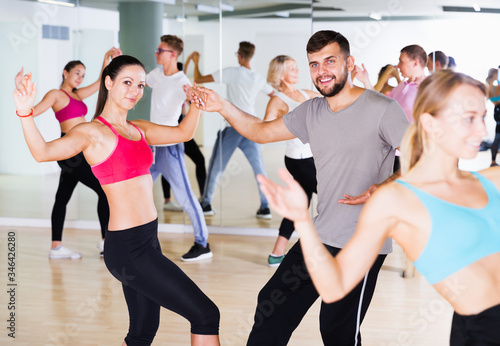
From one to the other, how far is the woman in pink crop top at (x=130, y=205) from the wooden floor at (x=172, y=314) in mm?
965

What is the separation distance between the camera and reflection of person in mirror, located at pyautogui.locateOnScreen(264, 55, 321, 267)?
4496 millimetres

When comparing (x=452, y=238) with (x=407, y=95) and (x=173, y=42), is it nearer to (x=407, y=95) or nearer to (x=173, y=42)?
(x=407, y=95)

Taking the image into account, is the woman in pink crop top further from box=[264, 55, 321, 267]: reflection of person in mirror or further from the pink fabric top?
the pink fabric top

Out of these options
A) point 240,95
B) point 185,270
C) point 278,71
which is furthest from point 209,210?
point 278,71

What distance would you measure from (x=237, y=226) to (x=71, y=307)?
2199 mm

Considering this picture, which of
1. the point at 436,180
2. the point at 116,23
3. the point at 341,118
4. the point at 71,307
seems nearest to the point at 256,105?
the point at 116,23

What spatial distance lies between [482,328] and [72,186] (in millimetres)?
3940

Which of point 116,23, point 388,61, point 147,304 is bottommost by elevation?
point 147,304

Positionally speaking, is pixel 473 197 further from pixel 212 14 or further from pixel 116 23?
pixel 116 23

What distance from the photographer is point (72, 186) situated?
16.3ft

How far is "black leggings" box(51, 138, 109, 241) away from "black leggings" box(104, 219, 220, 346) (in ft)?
7.01

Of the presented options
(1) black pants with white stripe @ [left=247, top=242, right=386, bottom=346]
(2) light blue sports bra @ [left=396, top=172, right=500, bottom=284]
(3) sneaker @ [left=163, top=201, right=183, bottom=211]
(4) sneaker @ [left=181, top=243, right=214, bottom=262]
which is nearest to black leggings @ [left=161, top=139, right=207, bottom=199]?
(3) sneaker @ [left=163, top=201, right=183, bottom=211]

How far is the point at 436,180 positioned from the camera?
1.67 metres

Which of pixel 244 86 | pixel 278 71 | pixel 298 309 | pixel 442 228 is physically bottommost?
pixel 298 309
